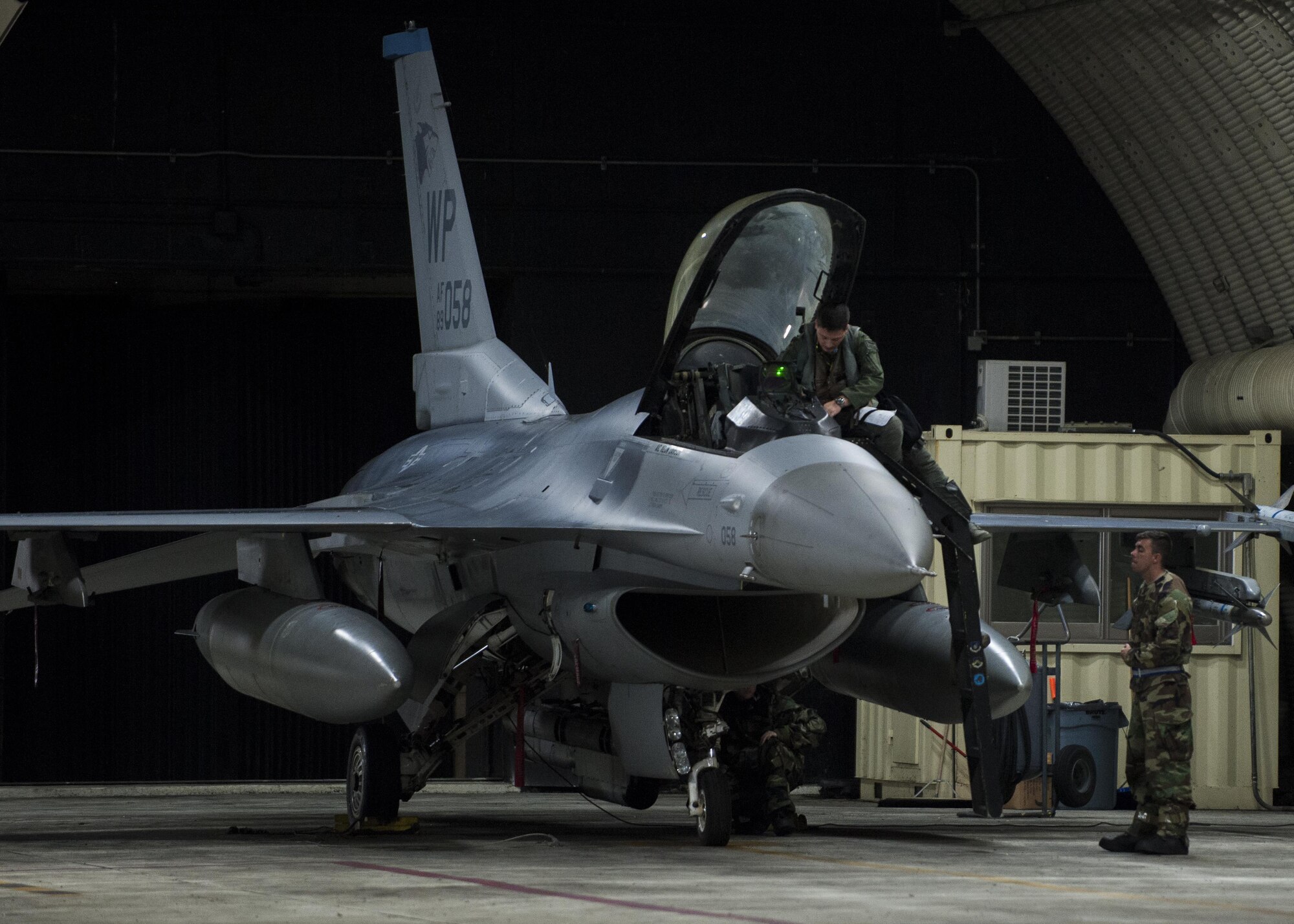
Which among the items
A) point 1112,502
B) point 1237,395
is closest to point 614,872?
point 1112,502

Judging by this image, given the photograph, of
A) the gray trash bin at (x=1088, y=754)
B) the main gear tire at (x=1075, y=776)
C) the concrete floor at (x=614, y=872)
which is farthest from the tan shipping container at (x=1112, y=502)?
the concrete floor at (x=614, y=872)

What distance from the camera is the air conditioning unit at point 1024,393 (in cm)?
1647

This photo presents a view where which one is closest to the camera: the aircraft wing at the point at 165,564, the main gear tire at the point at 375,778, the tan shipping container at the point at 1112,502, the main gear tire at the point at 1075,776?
the main gear tire at the point at 375,778

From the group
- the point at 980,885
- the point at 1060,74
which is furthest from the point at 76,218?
the point at 980,885

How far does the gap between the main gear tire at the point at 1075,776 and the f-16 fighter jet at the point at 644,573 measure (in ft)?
13.1

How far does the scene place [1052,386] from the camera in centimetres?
1653

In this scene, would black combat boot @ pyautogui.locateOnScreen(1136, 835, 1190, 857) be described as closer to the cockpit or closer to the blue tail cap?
the cockpit

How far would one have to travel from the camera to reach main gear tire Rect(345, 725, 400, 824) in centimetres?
1071

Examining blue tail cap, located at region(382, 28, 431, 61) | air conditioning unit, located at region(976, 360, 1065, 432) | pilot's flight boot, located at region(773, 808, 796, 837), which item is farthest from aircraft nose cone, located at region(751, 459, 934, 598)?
air conditioning unit, located at region(976, 360, 1065, 432)

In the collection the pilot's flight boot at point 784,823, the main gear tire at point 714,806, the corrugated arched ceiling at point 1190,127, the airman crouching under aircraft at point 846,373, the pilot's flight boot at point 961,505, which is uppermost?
the corrugated arched ceiling at point 1190,127

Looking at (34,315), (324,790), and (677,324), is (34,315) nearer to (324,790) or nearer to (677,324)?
(324,790)

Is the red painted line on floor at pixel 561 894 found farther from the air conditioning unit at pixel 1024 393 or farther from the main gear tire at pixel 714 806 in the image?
the air conditioning unit at pixel 1024 393

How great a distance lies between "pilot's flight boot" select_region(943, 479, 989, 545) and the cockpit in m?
0.89

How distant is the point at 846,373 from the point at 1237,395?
265 inches
